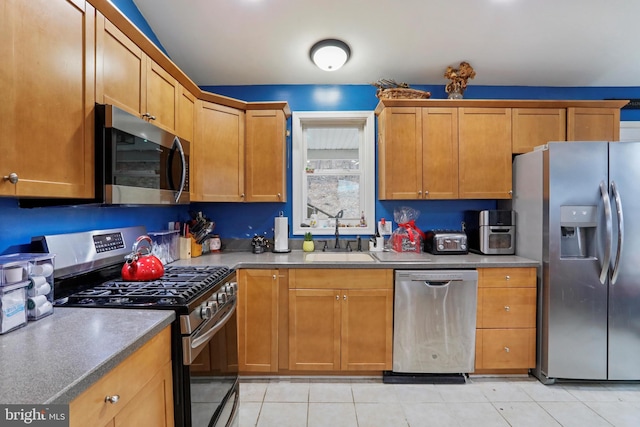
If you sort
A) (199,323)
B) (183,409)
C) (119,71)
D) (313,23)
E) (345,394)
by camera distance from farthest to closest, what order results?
(313,23)
(345,394)
(119,71)
(199,323)
(183,409)

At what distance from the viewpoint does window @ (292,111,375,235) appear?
3002mm

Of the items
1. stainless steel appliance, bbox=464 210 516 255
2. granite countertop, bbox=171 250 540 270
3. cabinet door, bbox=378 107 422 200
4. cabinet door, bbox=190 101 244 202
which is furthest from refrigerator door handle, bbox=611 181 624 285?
cabinet door, bbox=190 101 244 202

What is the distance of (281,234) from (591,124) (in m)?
2.90

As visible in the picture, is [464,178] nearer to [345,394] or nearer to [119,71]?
[345,394]

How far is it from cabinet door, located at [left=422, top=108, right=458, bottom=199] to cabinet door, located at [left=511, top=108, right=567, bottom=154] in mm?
532

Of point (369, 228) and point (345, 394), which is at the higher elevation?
point (369, 228)

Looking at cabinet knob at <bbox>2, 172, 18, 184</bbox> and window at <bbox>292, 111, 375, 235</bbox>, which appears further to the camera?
window at <bbox>292, 111, 375, 235</bbox>

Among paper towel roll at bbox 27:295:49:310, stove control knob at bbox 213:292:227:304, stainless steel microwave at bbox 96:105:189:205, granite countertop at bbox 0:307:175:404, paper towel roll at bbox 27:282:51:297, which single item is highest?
stainless steel microwave at bbox 96:105:189:205

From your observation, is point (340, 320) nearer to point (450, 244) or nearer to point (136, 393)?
point (450, 244)

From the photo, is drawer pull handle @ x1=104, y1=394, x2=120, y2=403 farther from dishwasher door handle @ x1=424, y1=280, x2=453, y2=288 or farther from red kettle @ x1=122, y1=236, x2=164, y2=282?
dishwasher door handle @ x1=424, y1=280, x2=453, y2=288

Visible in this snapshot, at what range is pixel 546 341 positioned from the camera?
229 cm

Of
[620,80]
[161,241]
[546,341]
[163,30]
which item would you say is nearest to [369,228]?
[546,341]

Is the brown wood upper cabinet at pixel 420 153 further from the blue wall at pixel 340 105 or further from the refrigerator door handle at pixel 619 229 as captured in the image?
the refrigerator door handle at pixel 619 229

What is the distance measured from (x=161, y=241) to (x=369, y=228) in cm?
181
